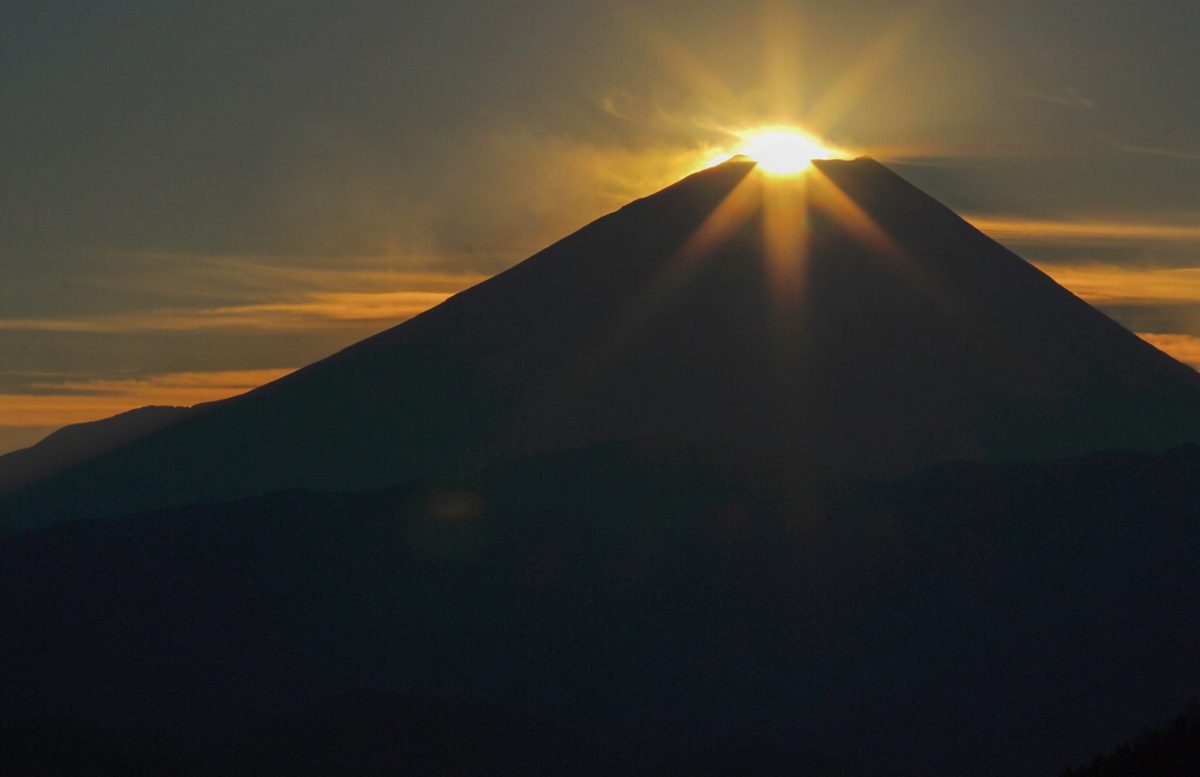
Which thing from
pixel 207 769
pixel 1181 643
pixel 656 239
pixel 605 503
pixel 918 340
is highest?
pixel 656 239

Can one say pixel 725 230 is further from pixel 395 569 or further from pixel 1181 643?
pixel 1181 643

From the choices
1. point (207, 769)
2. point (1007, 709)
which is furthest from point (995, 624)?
point (207, 769)

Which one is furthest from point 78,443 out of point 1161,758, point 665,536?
point 1161,758

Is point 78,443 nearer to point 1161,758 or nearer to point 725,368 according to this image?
point 725,368

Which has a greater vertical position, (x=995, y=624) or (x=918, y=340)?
(x=918, y=340)

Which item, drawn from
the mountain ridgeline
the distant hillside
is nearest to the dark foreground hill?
the mountain ridgeline

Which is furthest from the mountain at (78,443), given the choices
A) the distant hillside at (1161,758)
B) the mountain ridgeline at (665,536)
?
the distant hillside at (1161,758)
